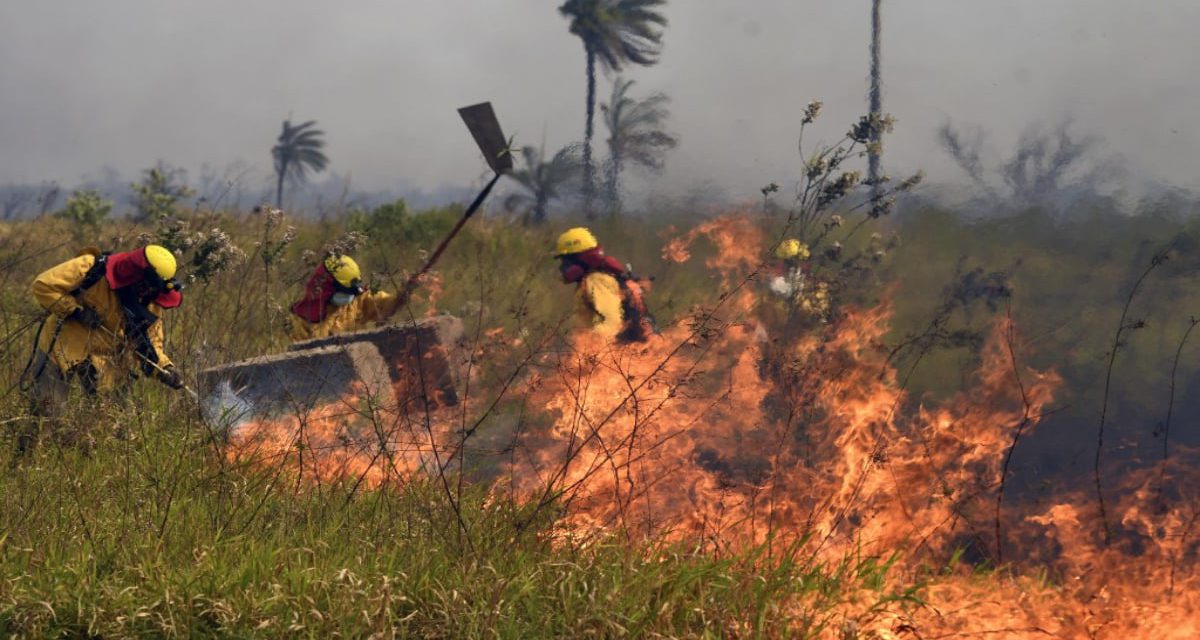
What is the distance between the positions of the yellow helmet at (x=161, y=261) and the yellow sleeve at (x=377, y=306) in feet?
5.97

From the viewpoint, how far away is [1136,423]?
7.29 meters

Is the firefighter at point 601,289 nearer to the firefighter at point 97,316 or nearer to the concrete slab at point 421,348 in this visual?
the concrete slab at point 421,348

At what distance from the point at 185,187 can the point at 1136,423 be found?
32.0 feet

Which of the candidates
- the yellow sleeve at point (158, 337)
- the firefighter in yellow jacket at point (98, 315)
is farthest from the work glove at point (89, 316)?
the yellow sleeve at point (158, 337)

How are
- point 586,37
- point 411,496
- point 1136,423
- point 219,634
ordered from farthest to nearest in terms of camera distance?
point 586,37 → point 1136,423 → point 411,496 → point 219,634

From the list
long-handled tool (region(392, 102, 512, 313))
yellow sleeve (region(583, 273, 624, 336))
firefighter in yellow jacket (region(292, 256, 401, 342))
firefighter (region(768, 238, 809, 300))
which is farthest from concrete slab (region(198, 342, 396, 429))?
firefighter (region(768, 238, 809, 300))

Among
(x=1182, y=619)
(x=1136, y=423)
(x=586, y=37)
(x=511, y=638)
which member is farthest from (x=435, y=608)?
(x=586, y=37)

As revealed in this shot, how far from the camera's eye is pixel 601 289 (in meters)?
7.95

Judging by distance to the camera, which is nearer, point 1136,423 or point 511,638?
point 511,638

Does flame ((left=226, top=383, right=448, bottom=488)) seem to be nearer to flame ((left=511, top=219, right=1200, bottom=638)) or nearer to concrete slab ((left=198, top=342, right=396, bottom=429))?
concrete slab ((left=198, top=342, right=396, bottom=429))

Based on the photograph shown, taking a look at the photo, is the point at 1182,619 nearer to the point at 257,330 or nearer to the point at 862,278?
the point at 862,278

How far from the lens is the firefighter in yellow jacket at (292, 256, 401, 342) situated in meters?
7.33

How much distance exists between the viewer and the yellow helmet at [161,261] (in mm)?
5426

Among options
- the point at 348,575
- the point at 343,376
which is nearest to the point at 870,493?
the point at 348,575
